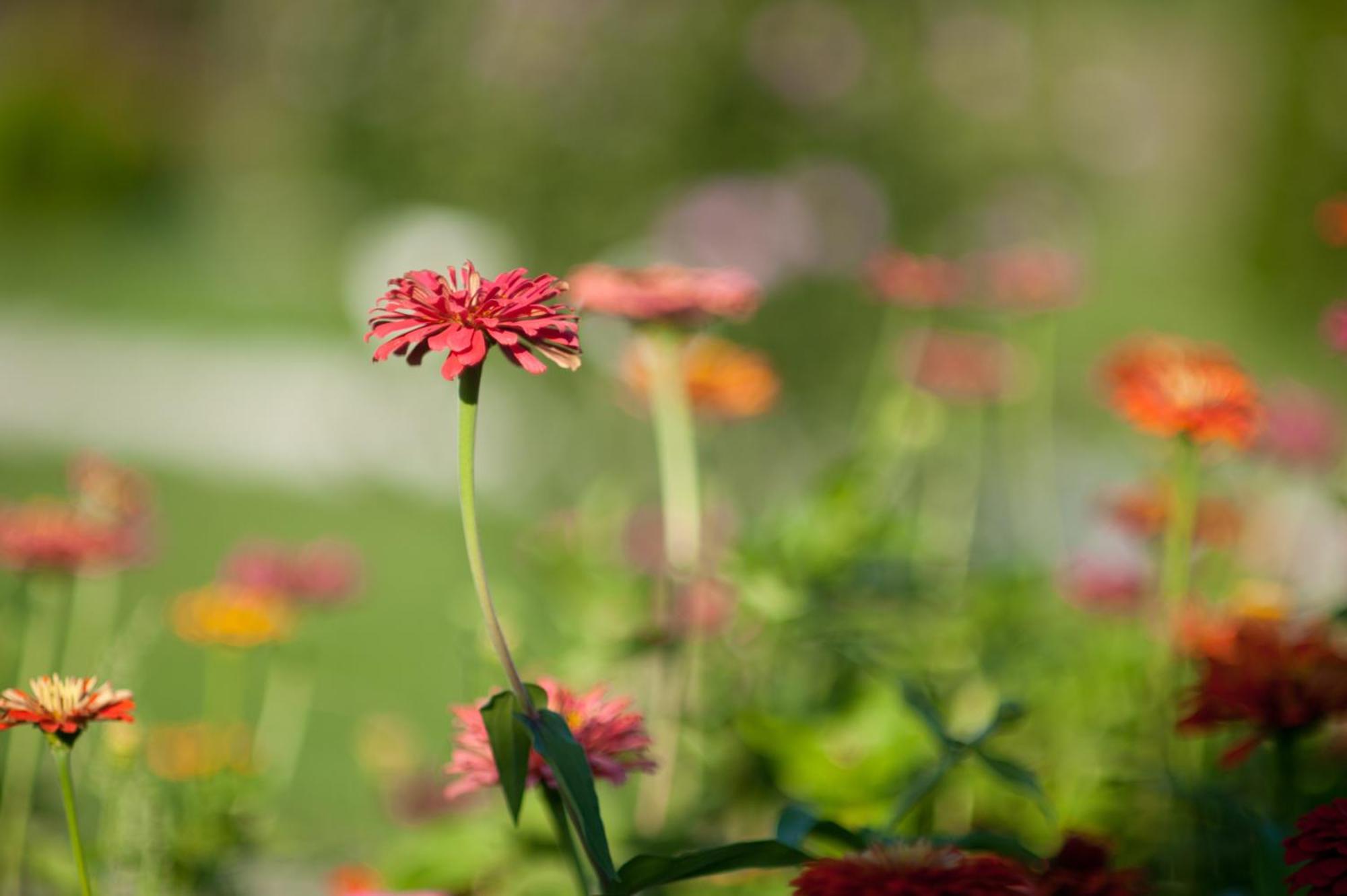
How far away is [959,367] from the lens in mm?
1698

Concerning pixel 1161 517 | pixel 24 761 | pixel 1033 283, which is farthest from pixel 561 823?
pixel 1033 283

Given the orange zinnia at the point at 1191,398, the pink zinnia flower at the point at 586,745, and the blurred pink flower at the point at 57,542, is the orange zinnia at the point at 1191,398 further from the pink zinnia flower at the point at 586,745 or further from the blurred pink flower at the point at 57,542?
the blurred pink flower at the point at 57,542

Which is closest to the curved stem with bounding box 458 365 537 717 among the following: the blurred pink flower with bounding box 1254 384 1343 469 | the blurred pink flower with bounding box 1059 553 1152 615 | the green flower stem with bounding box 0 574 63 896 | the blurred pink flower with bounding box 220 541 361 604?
the green flower stem with bounding box 0 574 63 896

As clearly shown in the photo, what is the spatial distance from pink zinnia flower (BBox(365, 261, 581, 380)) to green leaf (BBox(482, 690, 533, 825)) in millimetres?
177

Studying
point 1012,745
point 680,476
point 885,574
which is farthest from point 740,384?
point 680,476

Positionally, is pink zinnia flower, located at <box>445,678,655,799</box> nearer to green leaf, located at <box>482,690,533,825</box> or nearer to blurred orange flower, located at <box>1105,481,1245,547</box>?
green leaf, located at <box>482,690,533,825</box>

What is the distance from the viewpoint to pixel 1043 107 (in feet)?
17.9

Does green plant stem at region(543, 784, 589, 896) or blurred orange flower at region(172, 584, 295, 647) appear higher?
blurred orange flower at region(172, 584, 295, 647)

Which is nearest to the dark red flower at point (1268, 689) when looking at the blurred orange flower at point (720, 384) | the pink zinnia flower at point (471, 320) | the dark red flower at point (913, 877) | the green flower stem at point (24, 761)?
the dark red flower at point (913, 877)

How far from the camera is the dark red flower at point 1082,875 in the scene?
78 cm

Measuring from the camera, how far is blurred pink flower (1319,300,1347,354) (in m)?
0.95

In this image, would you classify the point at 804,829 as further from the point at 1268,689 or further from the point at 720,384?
the point at 720,384

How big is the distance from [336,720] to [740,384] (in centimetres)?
122

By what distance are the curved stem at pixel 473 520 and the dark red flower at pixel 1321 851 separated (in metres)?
0.40
